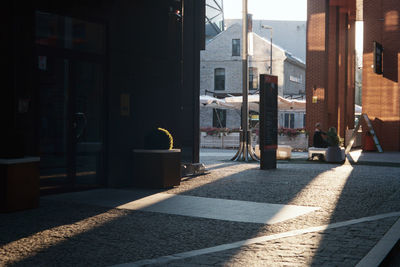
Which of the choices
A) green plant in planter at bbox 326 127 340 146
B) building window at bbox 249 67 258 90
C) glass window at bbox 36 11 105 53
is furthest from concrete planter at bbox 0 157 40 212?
building window at bbox 249 67 258 90

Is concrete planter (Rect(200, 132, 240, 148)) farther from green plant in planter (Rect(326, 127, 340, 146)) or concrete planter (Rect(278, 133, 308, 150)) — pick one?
green plant in planter (Rect(326, 127, 340, 146))

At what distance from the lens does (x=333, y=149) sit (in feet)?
54.9

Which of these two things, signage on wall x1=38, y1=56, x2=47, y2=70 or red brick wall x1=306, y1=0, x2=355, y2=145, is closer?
signage on wall x1=38, y1=56, x2=47, y2=70

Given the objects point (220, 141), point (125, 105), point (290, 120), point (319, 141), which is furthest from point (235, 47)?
point (125, 105)

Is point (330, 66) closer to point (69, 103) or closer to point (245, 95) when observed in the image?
point (245, 95)

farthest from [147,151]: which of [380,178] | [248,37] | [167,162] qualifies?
[248,37]

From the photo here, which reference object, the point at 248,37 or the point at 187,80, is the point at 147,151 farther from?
the point at 248,37

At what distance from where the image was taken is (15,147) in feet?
23.1

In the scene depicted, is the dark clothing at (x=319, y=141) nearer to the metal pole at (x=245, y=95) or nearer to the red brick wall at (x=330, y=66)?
the metal pole at (x=245, y=95)

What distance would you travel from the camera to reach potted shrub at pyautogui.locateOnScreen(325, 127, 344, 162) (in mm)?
16562

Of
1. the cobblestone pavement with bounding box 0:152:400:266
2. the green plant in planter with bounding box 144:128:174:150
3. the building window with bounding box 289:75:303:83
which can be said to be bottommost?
the cobblestone pavement with bounding box 0:152:400:266

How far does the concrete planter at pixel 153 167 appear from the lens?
9586 mm

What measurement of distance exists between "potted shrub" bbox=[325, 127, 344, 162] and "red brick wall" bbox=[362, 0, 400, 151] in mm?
8737

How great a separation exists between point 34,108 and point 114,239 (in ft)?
11.7
